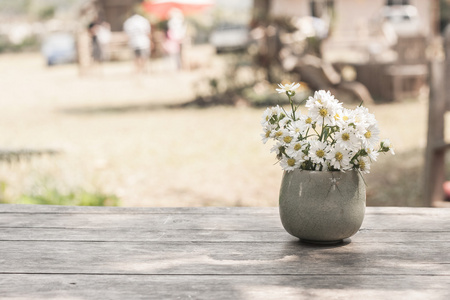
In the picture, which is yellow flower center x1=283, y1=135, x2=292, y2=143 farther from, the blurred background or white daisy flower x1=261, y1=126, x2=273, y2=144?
the blurred background

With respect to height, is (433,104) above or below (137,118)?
above

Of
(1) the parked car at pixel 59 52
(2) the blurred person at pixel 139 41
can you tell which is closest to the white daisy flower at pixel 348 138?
(2) the blurred person at pixel 139 41

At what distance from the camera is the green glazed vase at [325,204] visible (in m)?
1.85

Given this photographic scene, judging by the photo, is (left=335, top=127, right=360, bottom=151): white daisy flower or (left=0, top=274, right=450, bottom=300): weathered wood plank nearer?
(left=0, top=274, right=450, bottom=300): weathered wood plank

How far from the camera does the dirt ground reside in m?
5.96

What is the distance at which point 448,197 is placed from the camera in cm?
464

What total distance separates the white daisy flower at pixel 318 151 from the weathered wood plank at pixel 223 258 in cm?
24

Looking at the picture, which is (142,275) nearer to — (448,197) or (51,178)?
(448,197)

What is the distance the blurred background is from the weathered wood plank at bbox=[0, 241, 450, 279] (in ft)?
8.92

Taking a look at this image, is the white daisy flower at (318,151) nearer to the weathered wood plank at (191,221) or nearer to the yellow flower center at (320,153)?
the yellow flower center at (320,153)

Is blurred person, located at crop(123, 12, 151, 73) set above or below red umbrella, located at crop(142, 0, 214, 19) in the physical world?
below

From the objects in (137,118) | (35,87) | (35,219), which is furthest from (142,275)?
(35,87)

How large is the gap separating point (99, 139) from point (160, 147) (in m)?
1.14

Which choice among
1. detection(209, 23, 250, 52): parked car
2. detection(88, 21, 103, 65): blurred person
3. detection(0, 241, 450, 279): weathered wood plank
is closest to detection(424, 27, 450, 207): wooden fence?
detection(0, 241, 450, 279): weathered wood plank
